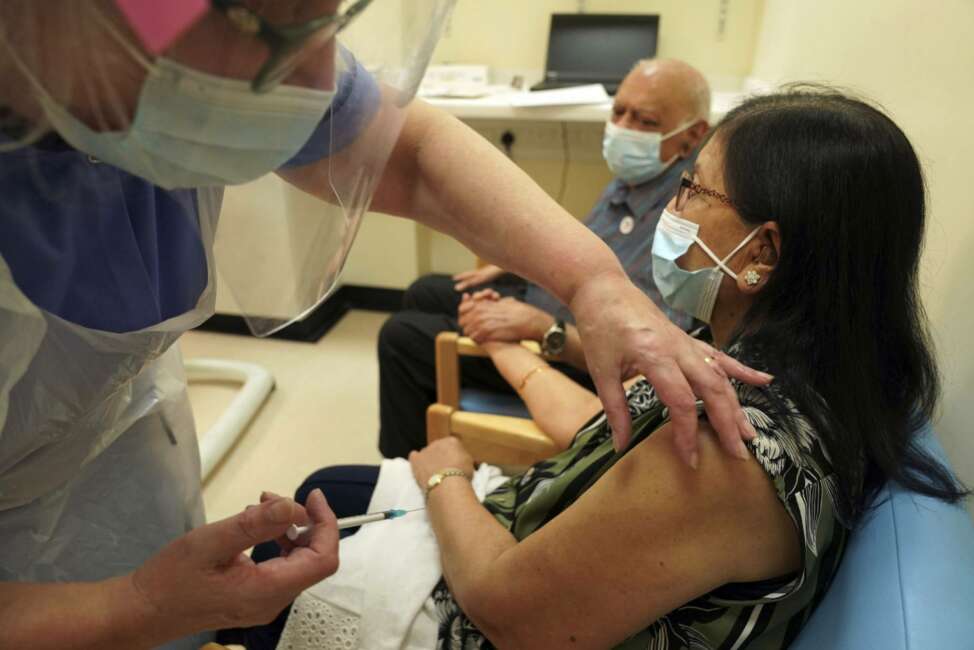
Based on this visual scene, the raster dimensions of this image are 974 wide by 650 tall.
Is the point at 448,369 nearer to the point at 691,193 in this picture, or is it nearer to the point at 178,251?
the point at 691,193

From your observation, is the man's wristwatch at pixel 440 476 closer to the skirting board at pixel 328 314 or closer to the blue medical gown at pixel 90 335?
the blue medical gown at pixel 90 335

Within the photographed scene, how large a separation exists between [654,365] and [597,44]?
226 centimetres

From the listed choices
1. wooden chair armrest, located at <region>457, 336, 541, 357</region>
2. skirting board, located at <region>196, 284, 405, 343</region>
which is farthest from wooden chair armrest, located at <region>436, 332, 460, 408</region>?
skirting board, located at <region>196, 284, 405, 343</region>

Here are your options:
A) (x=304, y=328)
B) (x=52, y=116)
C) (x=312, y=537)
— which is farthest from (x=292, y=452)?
(x=52, y=116)

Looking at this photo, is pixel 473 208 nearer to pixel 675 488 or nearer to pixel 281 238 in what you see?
pixel 281 238

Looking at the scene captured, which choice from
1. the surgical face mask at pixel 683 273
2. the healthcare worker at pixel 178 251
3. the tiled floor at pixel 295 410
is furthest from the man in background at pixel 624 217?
the healthcare worker at pixel 178 251

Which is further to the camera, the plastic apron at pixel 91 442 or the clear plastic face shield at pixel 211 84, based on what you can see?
the plastic apron at pixel 91 442

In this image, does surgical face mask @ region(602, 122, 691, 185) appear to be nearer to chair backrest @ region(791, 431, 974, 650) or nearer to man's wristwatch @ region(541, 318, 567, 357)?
man's wristwatch @ region(541, 318, 567, 357)

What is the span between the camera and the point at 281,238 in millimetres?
719

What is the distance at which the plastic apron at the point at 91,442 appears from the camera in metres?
0.56

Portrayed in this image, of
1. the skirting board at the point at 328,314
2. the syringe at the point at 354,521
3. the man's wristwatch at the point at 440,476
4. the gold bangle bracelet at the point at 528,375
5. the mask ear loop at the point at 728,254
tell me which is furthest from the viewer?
the skirting board at the point at 328,314

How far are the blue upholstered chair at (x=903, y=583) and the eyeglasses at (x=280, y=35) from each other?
67cm

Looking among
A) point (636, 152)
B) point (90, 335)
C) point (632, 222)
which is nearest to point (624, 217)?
point (632, 222)

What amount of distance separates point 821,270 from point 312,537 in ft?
2.22
